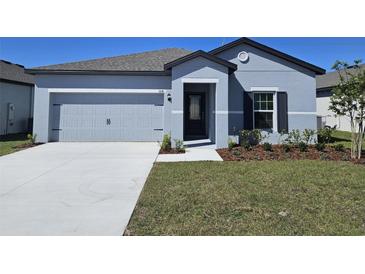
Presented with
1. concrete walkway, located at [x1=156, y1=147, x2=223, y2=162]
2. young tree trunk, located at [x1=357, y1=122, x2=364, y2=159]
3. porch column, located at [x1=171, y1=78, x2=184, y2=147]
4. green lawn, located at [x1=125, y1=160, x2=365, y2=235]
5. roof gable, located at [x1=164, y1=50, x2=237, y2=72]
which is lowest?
green lawn, located at [x1=125, y1=160, x2=365, y2=235]

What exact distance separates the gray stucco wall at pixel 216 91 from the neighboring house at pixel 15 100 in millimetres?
12112

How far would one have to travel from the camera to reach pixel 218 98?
35.1 ft

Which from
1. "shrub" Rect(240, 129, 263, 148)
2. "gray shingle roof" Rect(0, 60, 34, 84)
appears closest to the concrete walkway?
"shrub" Rect(240, 129, 263, 148)

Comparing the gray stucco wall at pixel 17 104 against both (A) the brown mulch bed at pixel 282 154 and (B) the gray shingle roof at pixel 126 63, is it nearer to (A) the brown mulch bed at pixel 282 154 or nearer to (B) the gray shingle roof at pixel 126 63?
(B) the gray shingle roof at pixel 126 63

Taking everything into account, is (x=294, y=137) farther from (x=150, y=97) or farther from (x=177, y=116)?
(x=150, y=97)

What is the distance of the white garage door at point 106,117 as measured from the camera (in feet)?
41.7

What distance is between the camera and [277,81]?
40.1 ft

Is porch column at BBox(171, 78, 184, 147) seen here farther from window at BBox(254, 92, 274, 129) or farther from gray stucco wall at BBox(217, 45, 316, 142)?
window at BBox(254, 92, 274, 129)

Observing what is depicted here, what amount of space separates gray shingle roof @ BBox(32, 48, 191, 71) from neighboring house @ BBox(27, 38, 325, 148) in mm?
50

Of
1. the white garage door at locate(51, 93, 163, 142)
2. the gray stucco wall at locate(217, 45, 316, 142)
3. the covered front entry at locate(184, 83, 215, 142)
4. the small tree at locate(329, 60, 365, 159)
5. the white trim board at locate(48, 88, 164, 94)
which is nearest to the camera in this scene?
the small tree at locate(329, 60, 365, 159)

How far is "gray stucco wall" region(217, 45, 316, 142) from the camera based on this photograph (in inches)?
477

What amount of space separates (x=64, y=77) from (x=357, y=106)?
12633 millimetres
